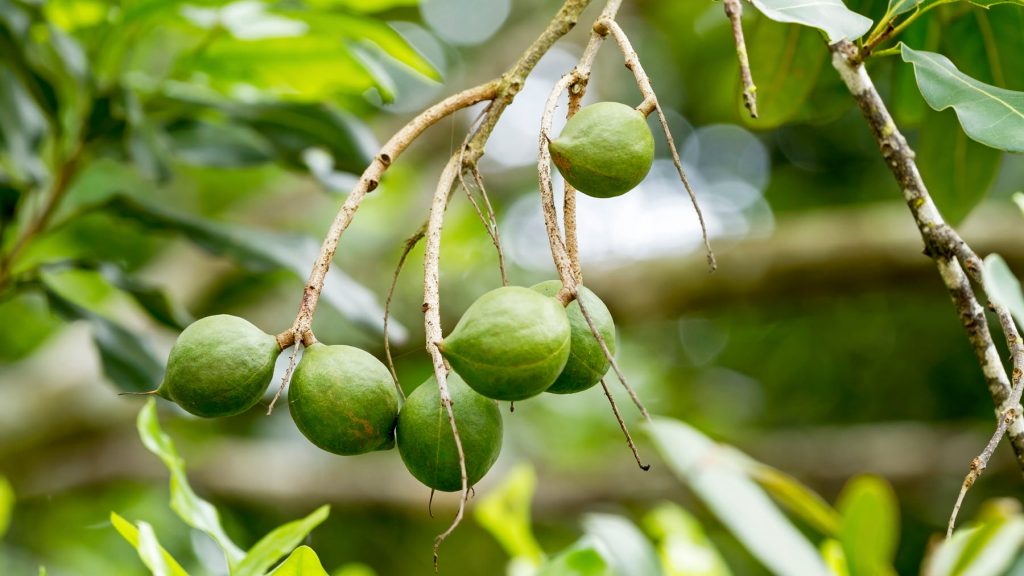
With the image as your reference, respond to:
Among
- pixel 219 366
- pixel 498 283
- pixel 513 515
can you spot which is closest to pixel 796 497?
pixel 513 515

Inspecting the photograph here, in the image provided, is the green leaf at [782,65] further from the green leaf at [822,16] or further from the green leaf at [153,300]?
the green leaf at [153,300]

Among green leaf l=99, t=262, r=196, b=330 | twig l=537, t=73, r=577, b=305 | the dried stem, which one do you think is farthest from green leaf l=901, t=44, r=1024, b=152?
green leaf l=99, t=262, r=196, b=330

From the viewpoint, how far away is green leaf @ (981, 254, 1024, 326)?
24.0 inches

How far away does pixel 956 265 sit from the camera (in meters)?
0.65

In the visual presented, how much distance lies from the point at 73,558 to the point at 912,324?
113 inches

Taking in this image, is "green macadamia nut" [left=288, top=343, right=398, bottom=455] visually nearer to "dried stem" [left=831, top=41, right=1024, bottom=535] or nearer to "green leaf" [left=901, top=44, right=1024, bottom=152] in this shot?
"dried stem" [left=831, top=41, right=1024, bottom=535]

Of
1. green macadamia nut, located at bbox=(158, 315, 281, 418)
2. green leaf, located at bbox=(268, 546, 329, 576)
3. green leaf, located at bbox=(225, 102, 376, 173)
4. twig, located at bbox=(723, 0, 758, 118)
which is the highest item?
twig, located at bbox=(723, 0, 758, 118)

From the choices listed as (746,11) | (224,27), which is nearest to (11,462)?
(224,27)

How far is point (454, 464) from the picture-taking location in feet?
1.90

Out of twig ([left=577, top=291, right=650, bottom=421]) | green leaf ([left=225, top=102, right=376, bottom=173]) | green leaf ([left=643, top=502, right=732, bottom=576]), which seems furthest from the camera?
green leaf ([left=225, top=102, right=376, bottom=173])

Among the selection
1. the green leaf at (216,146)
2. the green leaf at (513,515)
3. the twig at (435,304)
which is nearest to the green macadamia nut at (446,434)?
the twig at (435,304)

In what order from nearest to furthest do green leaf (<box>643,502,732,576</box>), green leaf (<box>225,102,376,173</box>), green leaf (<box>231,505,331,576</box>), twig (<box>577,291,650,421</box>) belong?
twig (<box>577,291,650,421</box>), green leaf (<box>231,505,331,576</box>), green leaf (<box>643,502,732,576</box>), green leaf (<box>225,102,376,173</box>)

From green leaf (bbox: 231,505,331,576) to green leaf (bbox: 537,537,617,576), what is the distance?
229mm

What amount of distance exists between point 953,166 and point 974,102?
0.49 m
